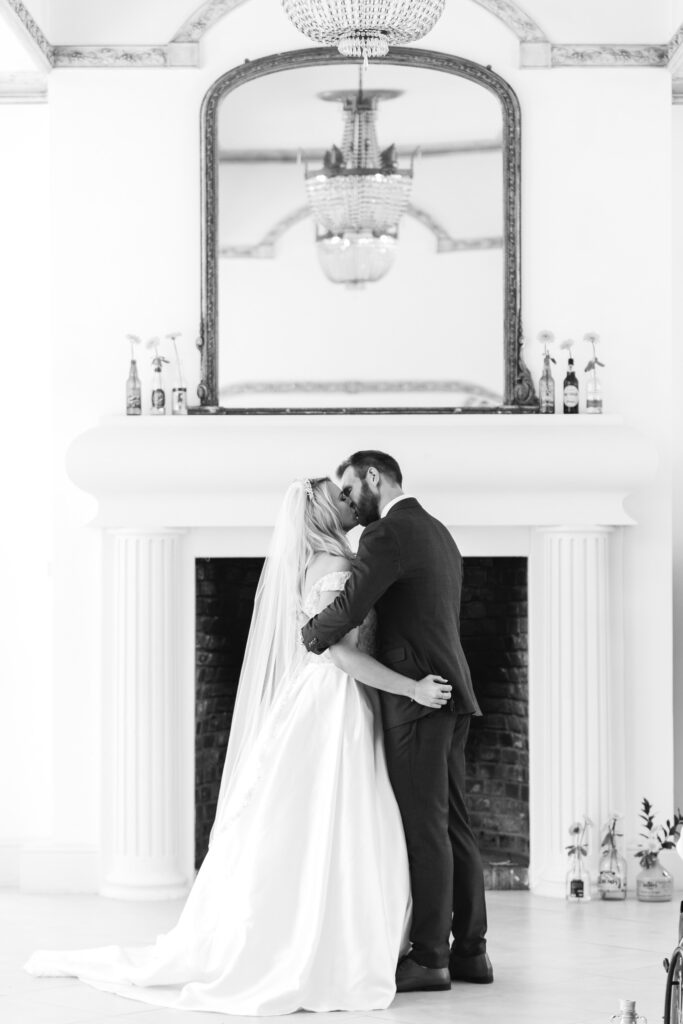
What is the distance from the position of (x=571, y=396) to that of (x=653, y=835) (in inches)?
71.1

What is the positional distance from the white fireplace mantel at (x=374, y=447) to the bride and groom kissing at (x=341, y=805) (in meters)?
1.46

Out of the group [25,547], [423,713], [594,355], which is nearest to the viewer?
[423,713]

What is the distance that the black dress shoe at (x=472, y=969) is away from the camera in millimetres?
4301

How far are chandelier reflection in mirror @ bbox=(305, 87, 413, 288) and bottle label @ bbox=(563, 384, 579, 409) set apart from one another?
90 centimetres

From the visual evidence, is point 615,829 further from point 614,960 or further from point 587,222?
point 587,222

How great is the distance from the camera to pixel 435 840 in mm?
4141

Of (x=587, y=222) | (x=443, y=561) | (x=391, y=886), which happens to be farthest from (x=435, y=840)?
(x=587, y=222)

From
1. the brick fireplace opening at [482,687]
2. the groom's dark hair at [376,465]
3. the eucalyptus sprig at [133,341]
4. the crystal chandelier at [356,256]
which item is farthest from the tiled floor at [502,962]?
the crystal chandelier at [356,256]

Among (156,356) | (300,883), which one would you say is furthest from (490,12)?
(300,883)

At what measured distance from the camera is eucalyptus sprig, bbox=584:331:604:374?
19.6 feet

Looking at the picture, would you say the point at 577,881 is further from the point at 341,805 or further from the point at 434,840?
→ the point at 341,805

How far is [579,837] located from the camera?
5844mm

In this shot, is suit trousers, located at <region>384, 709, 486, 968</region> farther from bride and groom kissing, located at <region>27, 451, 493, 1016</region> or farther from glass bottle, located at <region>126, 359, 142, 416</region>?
glass bottle, located at <region>126, 359, 142, 416</region>

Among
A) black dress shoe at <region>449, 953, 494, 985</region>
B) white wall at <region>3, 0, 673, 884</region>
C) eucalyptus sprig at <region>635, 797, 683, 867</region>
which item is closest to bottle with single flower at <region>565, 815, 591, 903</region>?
eucalyptus sprig at <region>635, 797, 683, 867</region>
